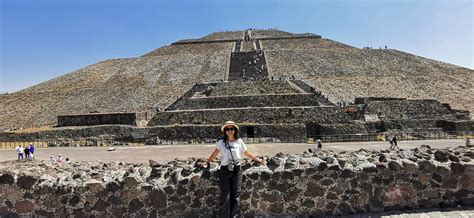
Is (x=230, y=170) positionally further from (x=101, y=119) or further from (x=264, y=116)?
(x=101, y=119)

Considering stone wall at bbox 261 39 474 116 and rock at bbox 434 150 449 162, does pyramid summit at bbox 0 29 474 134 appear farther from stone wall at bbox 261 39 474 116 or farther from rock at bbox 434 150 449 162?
rock at bbox 434 150 449 162

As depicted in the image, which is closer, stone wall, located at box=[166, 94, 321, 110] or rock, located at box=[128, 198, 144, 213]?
rock, located at box=[128, 198, 144, 213]

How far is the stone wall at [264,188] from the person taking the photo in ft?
17.5

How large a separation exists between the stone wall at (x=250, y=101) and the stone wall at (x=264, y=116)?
1660mm

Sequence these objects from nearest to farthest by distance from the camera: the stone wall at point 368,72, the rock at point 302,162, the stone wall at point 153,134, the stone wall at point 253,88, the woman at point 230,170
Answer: the woman at point 230,170
the rock at point 302,162
the stone wall at point 153,134
the stone wall at point 253,88
the stone wall at point 368,72

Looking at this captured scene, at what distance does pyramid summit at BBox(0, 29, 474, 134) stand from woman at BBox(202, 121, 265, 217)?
23139 mm

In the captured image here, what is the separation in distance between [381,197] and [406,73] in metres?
51.2

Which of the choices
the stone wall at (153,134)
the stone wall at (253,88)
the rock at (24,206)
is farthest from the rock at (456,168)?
the stone wall at (253,88)

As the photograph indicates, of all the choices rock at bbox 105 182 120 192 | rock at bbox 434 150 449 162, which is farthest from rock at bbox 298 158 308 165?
rock at bbox 105 182 120 192

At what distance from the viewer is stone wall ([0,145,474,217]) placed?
17.5 feet

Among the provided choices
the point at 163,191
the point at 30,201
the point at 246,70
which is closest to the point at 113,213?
the point at 163,191

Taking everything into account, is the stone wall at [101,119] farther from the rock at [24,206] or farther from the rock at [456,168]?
the rock at [456,168]

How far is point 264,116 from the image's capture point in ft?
90.6

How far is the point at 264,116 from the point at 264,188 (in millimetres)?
22248
